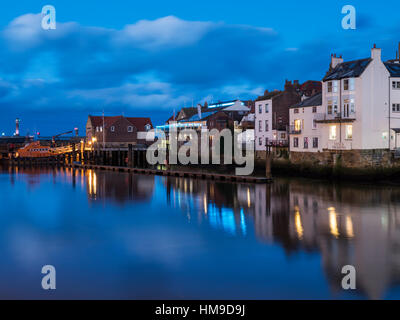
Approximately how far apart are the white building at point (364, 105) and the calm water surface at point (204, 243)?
7.75 m

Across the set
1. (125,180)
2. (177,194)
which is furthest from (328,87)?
(125,180)

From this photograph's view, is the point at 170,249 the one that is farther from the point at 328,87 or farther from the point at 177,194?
the point at 328,87

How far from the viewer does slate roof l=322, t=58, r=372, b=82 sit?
42.4 m

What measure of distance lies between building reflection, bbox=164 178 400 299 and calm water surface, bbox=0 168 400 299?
62mm

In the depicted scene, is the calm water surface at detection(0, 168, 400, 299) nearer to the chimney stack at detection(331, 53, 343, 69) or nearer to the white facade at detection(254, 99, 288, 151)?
the chimney stack at detection(331, 53, 343, 69)

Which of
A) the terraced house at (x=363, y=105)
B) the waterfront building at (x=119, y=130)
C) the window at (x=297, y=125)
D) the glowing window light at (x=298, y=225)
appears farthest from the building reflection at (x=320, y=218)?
the waterfront building at (x=119, y=130)

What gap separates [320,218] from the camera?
2519 cm

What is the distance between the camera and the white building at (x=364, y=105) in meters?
42.2

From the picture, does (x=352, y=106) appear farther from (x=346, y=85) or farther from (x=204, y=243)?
(x=204, y=243)

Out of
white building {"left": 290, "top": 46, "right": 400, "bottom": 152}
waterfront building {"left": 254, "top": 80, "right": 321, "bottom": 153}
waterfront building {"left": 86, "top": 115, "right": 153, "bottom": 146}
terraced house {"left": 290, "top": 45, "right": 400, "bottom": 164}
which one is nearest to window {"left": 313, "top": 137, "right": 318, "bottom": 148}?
terraced house {"left": 290, "top": 45, "right": 400, "bottom": 164}

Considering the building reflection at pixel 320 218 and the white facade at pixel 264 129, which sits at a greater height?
the white facade at pixel 264 129

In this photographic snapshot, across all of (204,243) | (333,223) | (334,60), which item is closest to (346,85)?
(334,60)

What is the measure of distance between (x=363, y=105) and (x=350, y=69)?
4071 millimetres

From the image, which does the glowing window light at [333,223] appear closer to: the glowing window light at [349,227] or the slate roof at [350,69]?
the glowing window light at [349,227]
